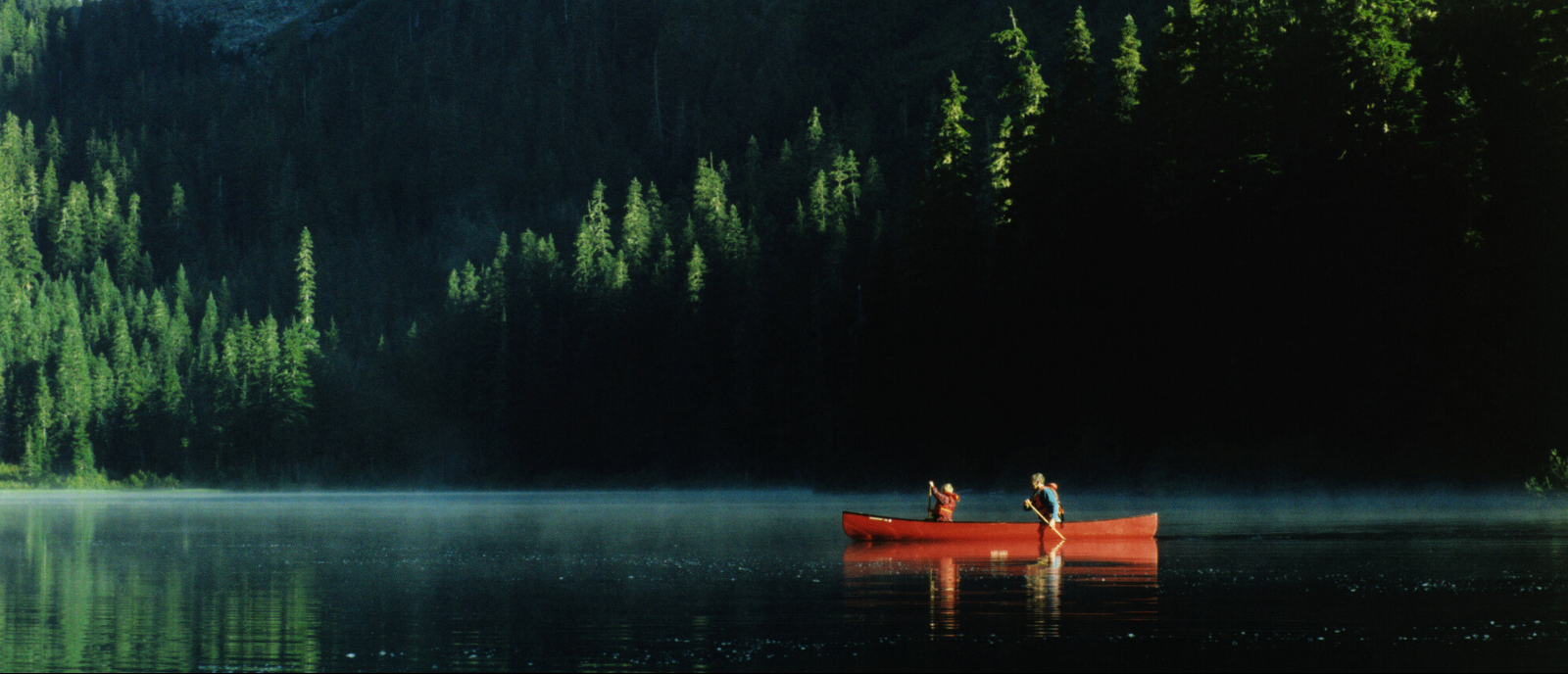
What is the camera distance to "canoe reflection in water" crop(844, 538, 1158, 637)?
2212 centimetres

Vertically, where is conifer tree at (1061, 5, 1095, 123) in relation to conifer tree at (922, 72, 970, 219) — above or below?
above

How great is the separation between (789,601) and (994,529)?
13.8m

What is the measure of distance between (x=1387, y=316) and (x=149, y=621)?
50758mm

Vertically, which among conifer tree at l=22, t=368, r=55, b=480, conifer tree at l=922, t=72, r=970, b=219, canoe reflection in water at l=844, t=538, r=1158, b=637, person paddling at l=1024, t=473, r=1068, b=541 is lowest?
canoe reflection in water at l=844, t=538, r=1158, b=637

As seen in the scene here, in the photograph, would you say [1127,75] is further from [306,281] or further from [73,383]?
[306,281]

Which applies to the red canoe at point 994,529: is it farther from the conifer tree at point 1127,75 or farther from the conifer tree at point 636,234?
the conifer tree at point 636,234

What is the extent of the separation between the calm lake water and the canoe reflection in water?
4.4 inches

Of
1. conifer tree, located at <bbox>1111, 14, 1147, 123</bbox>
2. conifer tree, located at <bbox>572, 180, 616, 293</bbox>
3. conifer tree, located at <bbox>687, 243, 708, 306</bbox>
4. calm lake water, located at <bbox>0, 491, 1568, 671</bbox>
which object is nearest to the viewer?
calm lake water, located at <bbox>0, 491, 1568, 671</bbox>

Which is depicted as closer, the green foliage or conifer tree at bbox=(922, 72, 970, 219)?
the green foliage

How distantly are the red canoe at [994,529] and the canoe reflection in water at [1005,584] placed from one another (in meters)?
0.22

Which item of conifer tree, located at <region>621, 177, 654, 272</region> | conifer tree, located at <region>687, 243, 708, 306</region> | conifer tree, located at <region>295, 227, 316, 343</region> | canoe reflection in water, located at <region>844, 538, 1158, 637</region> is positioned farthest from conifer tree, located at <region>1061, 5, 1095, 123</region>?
conifer tree, located at <region>295, 227, 316, 343</region>

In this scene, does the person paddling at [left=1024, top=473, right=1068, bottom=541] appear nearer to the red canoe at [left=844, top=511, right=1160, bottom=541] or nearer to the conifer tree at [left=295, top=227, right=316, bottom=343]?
the red canoe at [left=844, top=511, right=1160, bottom=541]

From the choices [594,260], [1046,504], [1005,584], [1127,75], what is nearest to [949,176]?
[1127,75]

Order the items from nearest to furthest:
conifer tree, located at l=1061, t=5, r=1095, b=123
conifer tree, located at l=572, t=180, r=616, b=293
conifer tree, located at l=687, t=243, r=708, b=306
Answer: conifer tree, located at l=1061, t=5, r=1095, b=123, conifer tree, located at l=687, t=243, r=708, b=306, conifer tree, located at l=572, t=180, r=616, b=293
